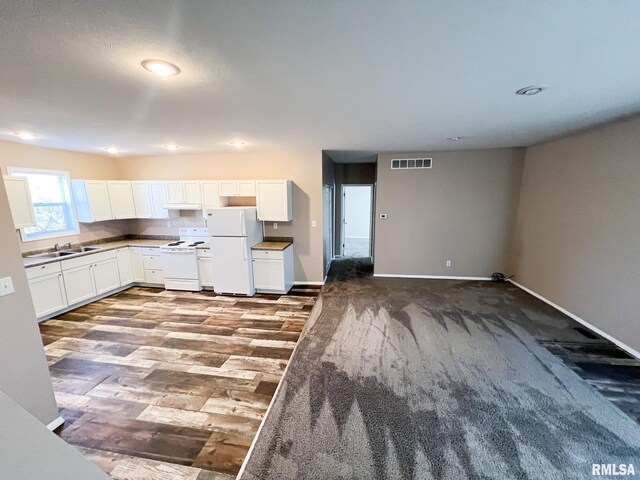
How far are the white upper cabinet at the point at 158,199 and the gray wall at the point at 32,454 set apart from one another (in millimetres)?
5090

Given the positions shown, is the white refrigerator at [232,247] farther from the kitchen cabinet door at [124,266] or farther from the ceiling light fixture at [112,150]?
the ceiling light fixture at [112,150]

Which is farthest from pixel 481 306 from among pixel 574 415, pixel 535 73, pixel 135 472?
pixel 135 472

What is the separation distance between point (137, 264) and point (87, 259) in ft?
2.79

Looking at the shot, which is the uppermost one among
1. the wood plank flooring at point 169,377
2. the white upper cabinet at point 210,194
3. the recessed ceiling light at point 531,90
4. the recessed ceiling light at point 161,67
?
the recessed ceiling light at point 161,67

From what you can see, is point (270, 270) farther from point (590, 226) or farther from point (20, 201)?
point (590, 226)

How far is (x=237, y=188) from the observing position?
4777 mm

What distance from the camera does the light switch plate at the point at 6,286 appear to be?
1799 millimetres

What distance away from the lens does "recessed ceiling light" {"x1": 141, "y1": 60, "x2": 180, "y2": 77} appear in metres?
1.53

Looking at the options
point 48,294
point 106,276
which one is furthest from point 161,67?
point 106,276

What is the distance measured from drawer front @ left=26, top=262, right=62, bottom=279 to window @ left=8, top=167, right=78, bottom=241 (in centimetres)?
71

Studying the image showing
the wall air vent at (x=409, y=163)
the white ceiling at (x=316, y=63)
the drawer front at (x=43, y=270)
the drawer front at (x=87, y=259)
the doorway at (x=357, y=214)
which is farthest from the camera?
the doorway at (x=357, y=214)

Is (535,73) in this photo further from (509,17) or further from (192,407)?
(192,407)

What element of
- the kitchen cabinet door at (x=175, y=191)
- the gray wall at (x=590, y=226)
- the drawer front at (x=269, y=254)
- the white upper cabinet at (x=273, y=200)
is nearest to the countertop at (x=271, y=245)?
the drawer front at (x=269, y=254)

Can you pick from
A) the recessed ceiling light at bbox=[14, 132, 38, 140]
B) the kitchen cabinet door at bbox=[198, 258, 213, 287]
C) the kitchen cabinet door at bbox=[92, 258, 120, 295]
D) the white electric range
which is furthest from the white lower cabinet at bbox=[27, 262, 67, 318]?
the kitchen cabinet door at bbox=[198, 258, 213, 287]
